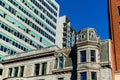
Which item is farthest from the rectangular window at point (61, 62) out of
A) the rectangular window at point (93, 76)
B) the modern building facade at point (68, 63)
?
the rectangular window at point (93, 76)

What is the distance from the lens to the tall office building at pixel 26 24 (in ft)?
223

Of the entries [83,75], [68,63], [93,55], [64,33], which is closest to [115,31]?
[93,55]

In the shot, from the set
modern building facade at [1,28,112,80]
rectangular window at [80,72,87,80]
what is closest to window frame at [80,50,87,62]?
modern building facade at [1,28,112,80]

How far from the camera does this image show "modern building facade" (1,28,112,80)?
37.7 metres

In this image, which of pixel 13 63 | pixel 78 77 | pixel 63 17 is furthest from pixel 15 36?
pixel 63 17

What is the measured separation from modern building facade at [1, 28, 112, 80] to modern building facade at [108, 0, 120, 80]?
4870 millimetres

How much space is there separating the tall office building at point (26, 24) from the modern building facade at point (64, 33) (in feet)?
58.9

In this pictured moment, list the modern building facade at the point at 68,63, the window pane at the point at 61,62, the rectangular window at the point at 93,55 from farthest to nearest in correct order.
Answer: the window pane at the point at 61,62, the rectangular window at the point at 93,55, the modern building facade at the point at 68,63

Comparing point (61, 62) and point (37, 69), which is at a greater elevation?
point (61, 62)

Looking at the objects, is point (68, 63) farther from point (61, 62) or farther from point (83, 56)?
point (83, 56)

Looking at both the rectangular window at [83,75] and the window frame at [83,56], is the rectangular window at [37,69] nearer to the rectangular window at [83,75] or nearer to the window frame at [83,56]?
the window frame at [83,56]

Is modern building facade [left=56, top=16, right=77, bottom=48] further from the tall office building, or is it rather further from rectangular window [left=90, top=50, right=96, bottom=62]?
rectangular window [left=90, top=50, right=96, bottom=62]

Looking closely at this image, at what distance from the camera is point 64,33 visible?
115 metres

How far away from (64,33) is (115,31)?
68.3 metres
